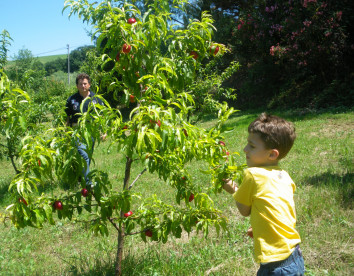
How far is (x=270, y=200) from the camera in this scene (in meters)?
1.78

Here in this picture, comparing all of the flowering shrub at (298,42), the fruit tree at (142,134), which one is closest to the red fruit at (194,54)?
the fruit tree at (142,134)

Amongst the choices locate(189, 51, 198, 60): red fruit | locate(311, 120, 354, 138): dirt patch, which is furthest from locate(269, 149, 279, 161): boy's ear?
locate(311, 120, 354, 138): dirt patch

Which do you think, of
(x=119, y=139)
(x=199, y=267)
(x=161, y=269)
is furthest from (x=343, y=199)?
(x=119, y=139)

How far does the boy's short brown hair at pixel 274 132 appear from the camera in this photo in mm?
1872

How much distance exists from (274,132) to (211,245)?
5.74 ft

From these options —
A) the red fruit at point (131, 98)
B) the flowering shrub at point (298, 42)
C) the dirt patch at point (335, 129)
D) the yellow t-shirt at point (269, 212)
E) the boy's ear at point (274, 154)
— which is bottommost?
the dirt patch at point (335, 129)

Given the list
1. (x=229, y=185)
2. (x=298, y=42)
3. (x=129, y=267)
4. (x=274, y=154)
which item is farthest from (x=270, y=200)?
(x=298, y=42)

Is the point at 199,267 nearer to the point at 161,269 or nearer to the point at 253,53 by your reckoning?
the point at 161,269

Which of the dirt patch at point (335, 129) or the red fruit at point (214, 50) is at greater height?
the red fruit at point (214, 50)

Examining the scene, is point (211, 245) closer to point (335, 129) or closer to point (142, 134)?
point (142, 134)

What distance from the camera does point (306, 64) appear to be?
11.0m

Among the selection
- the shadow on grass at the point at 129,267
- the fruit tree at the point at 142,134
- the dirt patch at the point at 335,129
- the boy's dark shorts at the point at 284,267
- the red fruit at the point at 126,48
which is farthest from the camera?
the dirt patch at the point at 335,129

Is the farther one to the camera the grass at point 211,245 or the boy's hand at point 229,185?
the grass at point 211,245

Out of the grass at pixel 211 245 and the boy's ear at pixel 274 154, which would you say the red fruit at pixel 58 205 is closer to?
the grass at pixel 211 245
